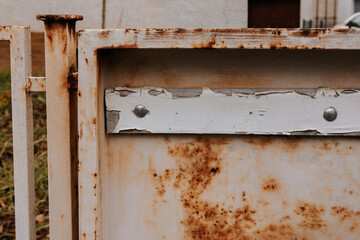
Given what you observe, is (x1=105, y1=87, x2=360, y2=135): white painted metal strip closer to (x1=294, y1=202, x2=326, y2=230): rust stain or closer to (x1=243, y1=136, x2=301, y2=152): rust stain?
(x1=243, y1=136, x2=301, y2=152): rust stain

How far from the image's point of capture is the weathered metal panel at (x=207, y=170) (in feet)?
4.49

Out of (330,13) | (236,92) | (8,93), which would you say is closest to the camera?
(236,92)

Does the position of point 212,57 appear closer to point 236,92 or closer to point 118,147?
point 236,92

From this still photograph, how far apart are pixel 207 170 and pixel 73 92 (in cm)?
40

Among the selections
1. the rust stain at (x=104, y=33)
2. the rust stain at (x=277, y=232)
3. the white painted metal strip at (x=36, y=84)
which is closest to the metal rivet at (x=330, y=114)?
the rust stain at (x=277, y=232)

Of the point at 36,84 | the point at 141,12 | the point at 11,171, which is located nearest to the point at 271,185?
the point at 36,84

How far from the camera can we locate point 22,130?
1.55m

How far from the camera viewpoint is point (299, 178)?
1.41 meters

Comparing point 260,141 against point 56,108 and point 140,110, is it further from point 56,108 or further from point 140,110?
point 56,108


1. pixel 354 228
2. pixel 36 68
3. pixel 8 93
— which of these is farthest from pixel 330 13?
pixel 354 228

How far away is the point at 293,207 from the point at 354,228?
16 centimetres

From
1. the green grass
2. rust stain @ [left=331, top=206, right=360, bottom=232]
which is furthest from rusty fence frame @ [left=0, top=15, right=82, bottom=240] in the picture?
the green grass

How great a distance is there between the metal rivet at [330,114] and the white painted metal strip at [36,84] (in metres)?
0.72

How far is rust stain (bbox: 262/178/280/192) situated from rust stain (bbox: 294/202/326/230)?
7 centimetres
